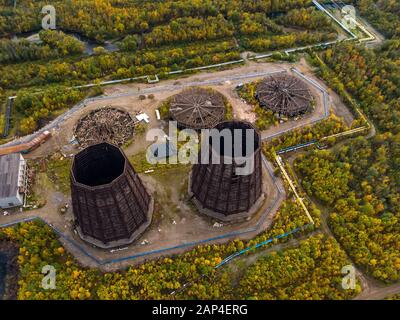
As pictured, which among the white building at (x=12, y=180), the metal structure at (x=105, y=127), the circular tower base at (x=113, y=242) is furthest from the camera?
the metal structure at (x=105, y=127)

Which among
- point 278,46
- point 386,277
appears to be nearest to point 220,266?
point 386,277

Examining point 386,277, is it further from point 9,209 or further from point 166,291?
point 9,209

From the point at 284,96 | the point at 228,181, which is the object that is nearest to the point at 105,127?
the point at 228,181

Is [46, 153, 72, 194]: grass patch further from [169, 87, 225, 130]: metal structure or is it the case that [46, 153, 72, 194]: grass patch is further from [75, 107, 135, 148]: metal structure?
[169, 87, 225, 130]: metal structure

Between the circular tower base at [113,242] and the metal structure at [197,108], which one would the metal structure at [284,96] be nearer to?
the metal structure at [197,108]

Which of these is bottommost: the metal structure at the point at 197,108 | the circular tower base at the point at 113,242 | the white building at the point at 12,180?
the circular tower base at the point at 113,242

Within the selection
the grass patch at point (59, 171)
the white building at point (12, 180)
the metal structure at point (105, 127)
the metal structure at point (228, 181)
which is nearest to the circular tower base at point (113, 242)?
the grass patch at point (59, 171)

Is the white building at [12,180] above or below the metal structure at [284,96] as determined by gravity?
below

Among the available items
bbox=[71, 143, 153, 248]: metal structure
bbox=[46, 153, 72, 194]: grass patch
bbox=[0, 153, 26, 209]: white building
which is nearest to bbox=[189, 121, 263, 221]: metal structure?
bbox=[71, 143, 153, 248]: metal structure
